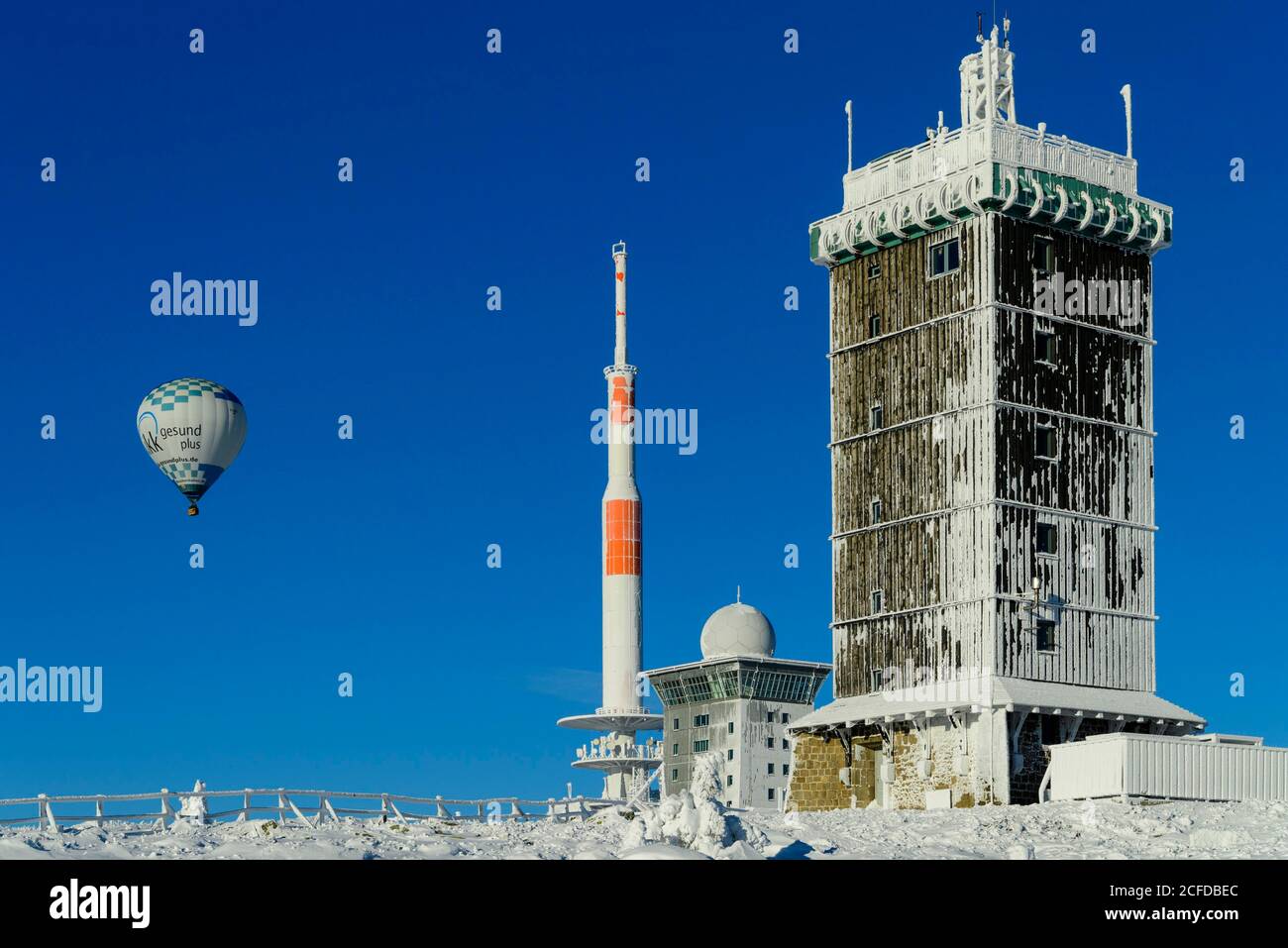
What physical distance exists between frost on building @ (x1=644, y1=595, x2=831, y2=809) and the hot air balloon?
47.3 meters

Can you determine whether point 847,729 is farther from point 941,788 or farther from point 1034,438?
point 1034,438

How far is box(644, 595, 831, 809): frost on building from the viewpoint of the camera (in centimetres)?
12494

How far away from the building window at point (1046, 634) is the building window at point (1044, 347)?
8.35 meters

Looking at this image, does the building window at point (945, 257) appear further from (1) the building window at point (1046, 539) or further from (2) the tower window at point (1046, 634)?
(2) the tower window at point (1046, 634)

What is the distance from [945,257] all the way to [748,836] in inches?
1173

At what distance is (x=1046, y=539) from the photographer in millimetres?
74500

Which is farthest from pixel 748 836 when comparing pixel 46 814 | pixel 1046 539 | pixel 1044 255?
pixel 1044 255

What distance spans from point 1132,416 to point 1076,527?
4.83 metres

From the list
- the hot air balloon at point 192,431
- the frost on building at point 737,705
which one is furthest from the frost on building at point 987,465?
the frost on building at point 737,705

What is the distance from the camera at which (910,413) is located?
76.2m

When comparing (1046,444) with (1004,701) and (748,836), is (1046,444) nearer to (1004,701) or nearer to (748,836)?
(1004,701)

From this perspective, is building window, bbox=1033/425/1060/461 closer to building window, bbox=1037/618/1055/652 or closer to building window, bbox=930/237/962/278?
building window, bbox=1037/618/1055/652
